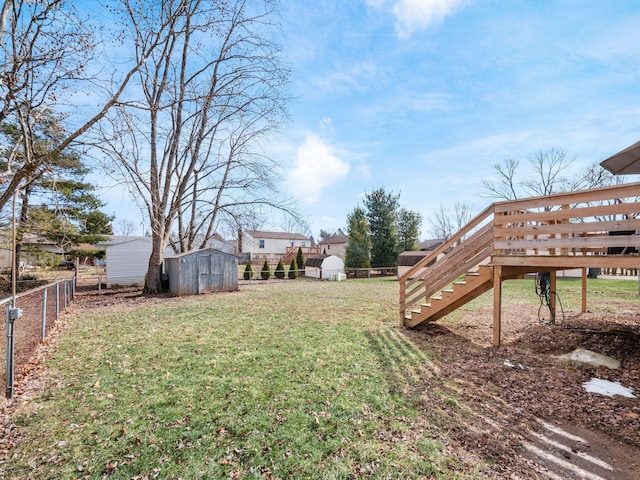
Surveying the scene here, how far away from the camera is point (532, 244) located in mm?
5371

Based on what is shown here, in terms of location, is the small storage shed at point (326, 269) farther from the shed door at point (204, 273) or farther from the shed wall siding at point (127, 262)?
the shed wall siding at point (127, 262)

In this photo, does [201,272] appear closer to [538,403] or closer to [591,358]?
[538,403]

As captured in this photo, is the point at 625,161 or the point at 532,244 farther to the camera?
the point at 532,244

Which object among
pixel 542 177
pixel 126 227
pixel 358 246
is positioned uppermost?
pixel 542 177

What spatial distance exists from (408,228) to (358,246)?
5570mm

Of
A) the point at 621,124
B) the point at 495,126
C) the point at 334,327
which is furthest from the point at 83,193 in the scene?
the point at 621,124

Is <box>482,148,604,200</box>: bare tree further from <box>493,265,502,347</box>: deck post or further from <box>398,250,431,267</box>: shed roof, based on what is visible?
<box>493,265,502,347</box>: deck post

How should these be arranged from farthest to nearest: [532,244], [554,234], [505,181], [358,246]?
[505,181] < [358,246] < [554,234] < [532,244]

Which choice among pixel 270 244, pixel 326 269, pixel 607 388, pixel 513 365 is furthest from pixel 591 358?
pixel 270 244

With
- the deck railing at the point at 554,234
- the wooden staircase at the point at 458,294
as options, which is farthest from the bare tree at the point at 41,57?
the wooden staircase at the point at 458,294

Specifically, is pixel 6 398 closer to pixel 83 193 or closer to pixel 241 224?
pixel 241 224

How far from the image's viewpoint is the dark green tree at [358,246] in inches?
1039

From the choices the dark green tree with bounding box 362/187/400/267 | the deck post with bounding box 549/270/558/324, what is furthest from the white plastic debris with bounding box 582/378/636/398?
the dark green tree with bounding box 362/187/400/267

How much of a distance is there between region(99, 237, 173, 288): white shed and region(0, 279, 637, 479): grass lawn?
43.3 feet
